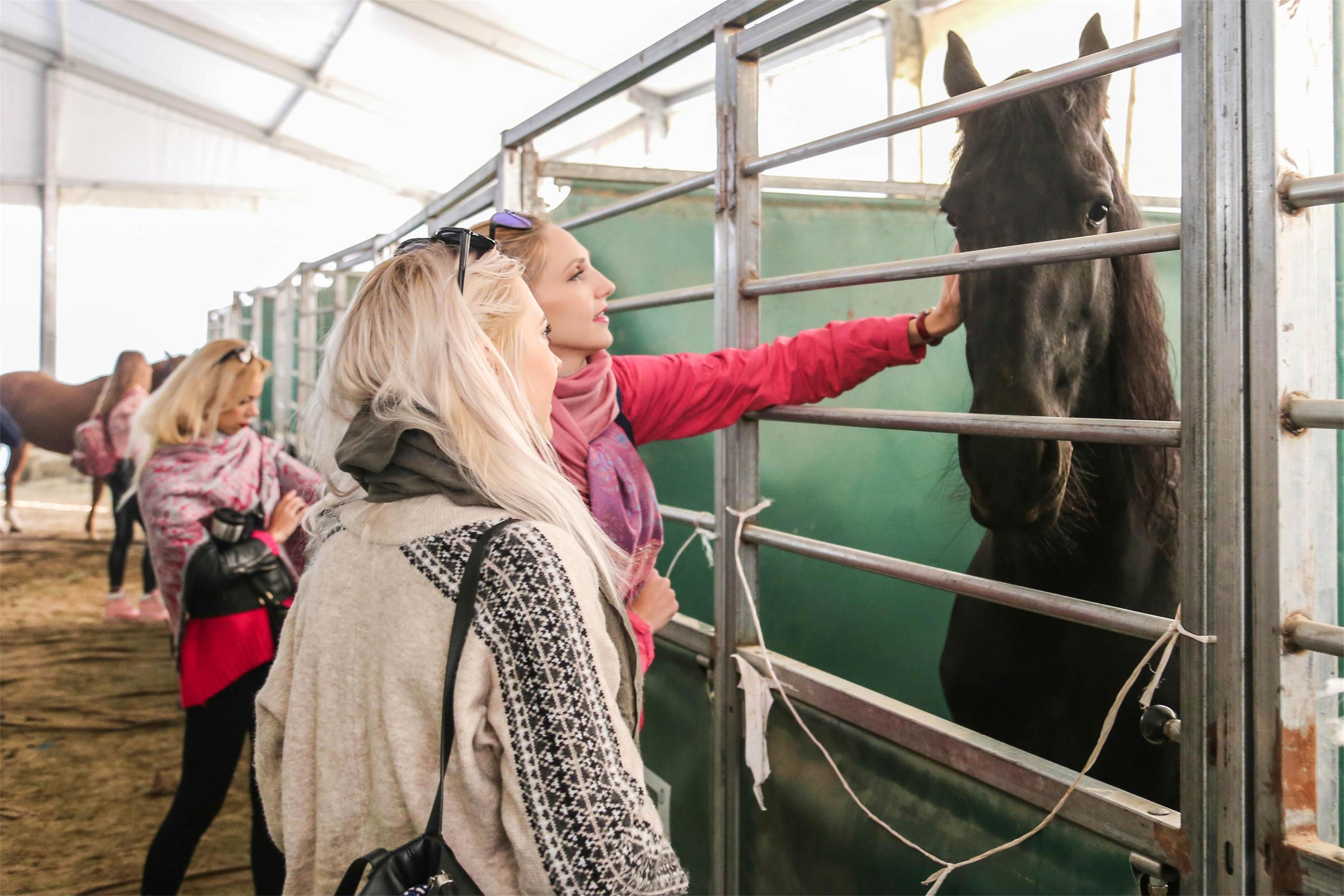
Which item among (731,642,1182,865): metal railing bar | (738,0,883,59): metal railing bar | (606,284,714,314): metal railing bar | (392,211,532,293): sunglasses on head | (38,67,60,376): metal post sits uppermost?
(38,67,60,376): metal post

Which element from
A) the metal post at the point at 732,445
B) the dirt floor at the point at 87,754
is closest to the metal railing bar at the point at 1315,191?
the metal post at the point at 732,445

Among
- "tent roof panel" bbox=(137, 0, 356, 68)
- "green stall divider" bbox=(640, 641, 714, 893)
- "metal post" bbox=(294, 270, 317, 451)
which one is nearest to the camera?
"green stall divider" bbox=(640, 641, 714, 893)

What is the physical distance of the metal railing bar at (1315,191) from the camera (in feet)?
2.89

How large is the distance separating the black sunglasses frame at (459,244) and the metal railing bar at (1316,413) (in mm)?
839

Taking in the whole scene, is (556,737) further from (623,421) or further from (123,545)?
(123,545)

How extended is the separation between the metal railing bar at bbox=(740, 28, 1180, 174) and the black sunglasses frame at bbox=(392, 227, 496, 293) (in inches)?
23.8

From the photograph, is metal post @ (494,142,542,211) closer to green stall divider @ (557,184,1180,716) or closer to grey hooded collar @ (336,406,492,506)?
green stall divider @ (557,184,1180,716)

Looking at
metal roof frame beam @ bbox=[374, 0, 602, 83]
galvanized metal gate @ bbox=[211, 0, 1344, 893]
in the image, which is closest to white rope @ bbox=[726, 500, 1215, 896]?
galvanized metal gate @ bbox=[211, 0, 1344, 893]

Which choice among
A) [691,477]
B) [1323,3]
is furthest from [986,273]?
[691,477]

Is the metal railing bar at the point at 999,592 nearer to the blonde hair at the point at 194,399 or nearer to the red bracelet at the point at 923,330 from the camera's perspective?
the red bracelet at the point at 923,330

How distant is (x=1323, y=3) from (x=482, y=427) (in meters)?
0.96

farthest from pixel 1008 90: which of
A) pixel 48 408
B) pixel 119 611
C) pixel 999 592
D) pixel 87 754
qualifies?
pixel 48 408

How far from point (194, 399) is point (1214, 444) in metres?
2.47

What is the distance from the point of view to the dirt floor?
2963 mm
